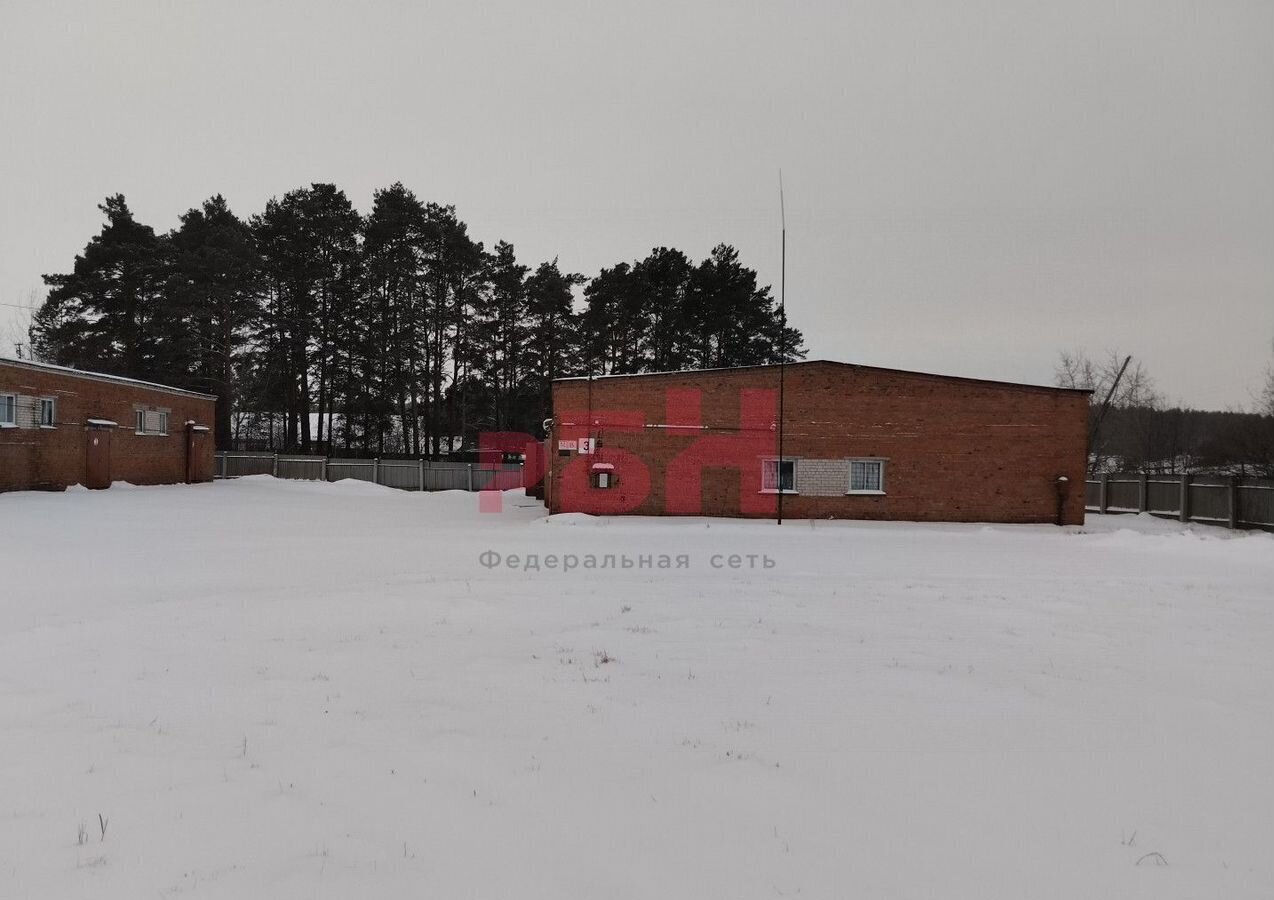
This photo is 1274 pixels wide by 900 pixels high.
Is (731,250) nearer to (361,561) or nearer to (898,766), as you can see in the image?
(361,561)

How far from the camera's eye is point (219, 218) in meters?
39.5

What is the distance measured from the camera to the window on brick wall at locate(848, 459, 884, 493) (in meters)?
19.7

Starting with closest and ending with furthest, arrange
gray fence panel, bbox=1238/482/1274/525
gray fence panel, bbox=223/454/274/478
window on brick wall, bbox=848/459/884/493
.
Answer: gray fence panel, bbox=1238/482/1274/525, window on brick wall, bbox=848/459/884/493, gray fence panel, bbox=223/454/274/478

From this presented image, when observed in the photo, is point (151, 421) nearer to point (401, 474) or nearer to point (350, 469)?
point (350, 469)

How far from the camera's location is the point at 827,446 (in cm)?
1961

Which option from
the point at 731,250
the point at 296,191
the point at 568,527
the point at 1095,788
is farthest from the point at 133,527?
the point at 731,250

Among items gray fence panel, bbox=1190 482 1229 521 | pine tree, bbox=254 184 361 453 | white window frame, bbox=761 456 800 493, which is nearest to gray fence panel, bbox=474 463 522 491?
pine tree, bbox=254 184 361 453

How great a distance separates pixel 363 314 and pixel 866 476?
102 ft

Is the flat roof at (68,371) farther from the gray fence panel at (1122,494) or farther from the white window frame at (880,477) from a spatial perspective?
the gray fence panel at (1122,494)

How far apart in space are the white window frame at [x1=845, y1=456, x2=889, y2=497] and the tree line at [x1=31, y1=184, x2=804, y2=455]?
69.5 ft

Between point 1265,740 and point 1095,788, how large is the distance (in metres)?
1.79

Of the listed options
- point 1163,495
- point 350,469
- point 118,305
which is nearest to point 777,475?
point 1163,495

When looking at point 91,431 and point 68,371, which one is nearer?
point 68,371

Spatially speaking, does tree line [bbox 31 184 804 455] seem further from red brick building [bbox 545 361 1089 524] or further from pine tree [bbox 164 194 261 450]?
red brick building [bbox 545 361 1089 524]
